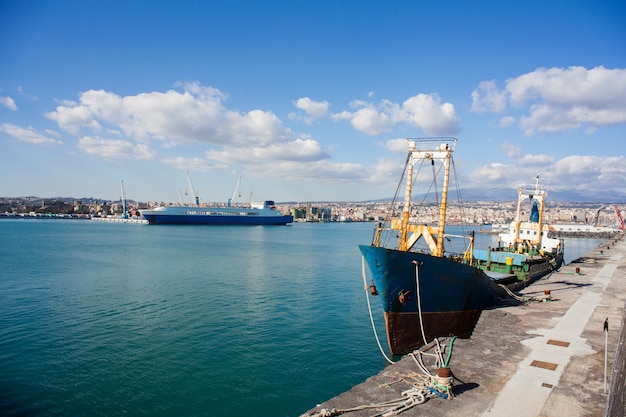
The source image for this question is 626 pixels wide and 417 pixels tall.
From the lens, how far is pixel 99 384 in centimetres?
1376

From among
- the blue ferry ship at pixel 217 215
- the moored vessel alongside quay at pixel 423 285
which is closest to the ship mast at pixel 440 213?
the moored vessel alongside quay at pixel 423 285

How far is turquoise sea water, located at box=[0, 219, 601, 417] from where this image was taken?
12.9 m

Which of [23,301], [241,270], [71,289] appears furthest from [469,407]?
[241,270]

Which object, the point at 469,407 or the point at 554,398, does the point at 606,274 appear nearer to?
the point at 554,398

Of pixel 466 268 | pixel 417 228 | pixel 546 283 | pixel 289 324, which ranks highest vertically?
pixel 417 228

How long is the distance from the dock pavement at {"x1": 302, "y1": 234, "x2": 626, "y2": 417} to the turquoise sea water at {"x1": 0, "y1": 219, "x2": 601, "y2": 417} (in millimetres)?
4254

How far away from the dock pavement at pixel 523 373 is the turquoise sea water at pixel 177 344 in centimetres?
425

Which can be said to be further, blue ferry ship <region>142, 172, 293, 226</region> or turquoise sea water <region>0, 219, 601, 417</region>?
blue ferry ship <region>142, 172, 293, 226</region>

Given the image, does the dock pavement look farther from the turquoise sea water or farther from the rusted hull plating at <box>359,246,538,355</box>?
the turquoise sea water

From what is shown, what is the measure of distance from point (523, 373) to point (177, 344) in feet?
47.8

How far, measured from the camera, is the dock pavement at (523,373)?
8.37m

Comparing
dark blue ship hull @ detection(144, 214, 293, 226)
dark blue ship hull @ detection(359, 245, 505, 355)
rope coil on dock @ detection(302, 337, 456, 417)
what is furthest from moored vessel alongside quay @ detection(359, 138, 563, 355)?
dark blue ship hull @ detection(144, 214, 293, 226)

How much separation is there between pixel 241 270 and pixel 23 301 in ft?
63.5

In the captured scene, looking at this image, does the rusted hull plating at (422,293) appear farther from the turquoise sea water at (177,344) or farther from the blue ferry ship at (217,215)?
the blue ferry ship at (217,215)
